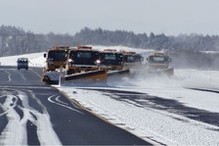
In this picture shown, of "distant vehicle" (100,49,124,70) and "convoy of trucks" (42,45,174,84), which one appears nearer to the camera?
"convoy of trucks" (42,45,174,84)

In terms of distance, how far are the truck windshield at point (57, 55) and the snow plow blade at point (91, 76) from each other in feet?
12.2

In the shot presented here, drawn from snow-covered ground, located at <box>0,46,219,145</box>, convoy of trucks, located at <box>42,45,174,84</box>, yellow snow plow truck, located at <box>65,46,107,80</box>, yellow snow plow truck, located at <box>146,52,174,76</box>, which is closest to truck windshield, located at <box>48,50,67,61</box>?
convoy of trucks, located at <box>42,45,174,84</box>

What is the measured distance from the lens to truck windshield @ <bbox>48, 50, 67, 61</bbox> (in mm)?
42938

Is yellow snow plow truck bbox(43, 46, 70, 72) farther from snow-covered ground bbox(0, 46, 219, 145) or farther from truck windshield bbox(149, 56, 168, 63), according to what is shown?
snow-covered ground bbox(0, 46, 219, 145)

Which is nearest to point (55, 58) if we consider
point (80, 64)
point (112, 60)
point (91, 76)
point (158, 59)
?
point (80, 64)

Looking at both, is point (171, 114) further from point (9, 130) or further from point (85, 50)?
point (85, 50)

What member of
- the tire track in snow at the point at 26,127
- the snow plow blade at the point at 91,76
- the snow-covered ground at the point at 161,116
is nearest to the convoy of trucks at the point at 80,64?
the snow plow blade at the point at 91,76

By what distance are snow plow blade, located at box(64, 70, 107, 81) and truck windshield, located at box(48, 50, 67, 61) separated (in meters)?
3.71

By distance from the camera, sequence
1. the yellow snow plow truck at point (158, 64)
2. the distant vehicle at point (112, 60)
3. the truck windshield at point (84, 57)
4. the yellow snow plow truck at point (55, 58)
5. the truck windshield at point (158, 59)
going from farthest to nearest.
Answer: the truck windshield at point (158, 59) < the yellow snow plow truck at point (158, 64) < the distant vehicle at point (112, 60) < the yellow snow plow truck at point (55, 58) < the truck windshield at point (84, 57)

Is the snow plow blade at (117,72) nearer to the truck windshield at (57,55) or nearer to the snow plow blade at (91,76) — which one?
the snow plow blade at (91,76)

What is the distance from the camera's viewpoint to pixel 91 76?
39.6 meters

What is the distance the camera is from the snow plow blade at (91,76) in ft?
128

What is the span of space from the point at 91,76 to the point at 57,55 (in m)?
4.61

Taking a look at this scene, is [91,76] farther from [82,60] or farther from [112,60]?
[112,60]
